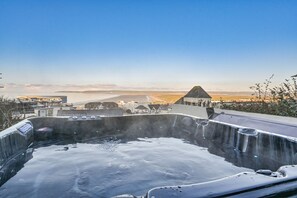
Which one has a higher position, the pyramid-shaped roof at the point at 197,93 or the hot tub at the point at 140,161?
the pyramid-shaped roof at the point at 197,93

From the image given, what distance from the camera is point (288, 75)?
4543mm

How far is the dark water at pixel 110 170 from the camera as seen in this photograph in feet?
5.56

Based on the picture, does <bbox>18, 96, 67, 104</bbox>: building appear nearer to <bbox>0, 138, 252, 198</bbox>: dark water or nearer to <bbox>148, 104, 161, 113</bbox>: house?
<bbox>148, 104, 161, 113</bbox>: house

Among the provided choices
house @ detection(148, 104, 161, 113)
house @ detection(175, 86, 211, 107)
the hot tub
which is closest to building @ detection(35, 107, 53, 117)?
the hot tub

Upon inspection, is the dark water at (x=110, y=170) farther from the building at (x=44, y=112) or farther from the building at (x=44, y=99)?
the building at (x=44, y=99)

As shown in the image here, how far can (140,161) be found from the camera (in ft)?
8.00

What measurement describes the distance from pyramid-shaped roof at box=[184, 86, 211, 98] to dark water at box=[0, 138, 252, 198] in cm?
312

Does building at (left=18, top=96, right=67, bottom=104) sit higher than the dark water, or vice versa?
building at (left=18, top=96, right=67, bottom=104)

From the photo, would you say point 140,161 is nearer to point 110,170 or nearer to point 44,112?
point 110,170

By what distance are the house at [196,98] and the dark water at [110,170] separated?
262 centimetres

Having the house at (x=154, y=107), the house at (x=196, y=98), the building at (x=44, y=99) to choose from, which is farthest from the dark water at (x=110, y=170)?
the building at (x=44, y=99)

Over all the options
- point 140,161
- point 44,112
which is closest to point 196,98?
point 44,112

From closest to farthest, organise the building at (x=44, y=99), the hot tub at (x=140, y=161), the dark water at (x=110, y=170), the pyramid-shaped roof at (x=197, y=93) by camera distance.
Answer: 1. the hot tub at (x=140, y=161)
2. the dark water at (x=110, y=170)
3. the pyramid-shaped roof at (x=197, y=93)
4. the building at (x=44, y=99)

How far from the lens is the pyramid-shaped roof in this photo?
6.11 metres
